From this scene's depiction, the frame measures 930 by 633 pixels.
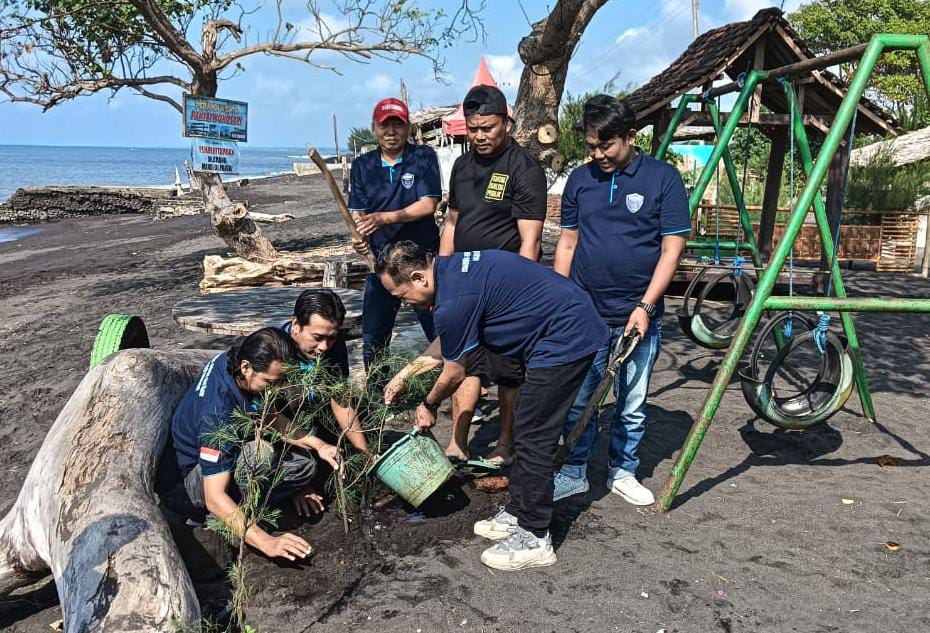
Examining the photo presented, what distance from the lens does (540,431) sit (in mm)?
3016

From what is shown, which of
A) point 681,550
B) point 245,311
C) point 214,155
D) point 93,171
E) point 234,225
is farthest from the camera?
point 93,171

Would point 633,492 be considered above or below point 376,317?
below

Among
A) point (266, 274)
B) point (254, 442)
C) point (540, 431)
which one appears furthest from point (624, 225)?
point (266, 274)

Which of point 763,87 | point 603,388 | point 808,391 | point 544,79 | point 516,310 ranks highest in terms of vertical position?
point 763,87

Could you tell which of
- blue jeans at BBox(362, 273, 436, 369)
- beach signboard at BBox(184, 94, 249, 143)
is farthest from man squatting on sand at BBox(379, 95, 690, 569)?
beach signboard at BBox(184, 94, 249, 143)

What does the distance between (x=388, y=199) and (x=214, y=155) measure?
4.63 meters

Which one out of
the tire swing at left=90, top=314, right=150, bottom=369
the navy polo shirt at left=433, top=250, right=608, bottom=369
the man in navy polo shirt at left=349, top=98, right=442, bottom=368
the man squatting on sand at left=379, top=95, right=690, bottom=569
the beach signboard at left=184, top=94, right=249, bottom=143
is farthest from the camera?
the beach signboard at left=184, top=94, right=249, bottom=143

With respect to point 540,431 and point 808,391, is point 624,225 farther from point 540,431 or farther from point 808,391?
point 808,391

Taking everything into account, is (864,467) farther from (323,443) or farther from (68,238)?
(68,238)

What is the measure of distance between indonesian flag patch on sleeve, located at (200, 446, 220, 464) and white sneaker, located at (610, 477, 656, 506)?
193 centimetres

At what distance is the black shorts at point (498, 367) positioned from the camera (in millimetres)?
3404

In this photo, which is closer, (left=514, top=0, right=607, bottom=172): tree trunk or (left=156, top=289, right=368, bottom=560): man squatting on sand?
(left=156, top=289, right=368, bottom=560): man squatting on sand

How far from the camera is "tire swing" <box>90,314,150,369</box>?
4098mm

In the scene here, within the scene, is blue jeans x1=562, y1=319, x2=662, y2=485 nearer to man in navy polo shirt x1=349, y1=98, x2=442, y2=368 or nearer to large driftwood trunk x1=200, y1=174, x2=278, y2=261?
man in navy polo shirt x1=349, y1=98, x2=442, y2=368
